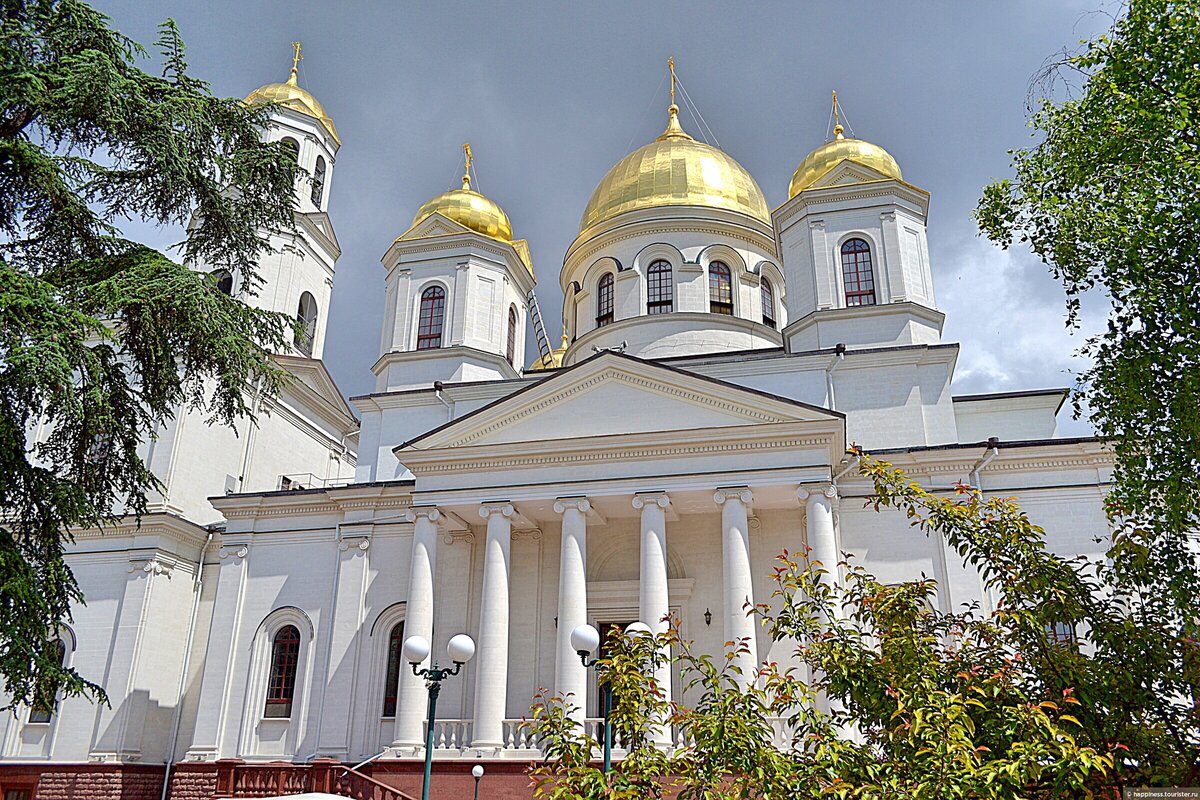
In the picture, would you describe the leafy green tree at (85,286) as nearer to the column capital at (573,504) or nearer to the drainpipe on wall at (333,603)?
the column capital at (573,504)

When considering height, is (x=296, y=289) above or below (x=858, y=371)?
above

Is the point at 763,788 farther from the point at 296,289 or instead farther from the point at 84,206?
the point at 296,289

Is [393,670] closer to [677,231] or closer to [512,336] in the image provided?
[512,336]

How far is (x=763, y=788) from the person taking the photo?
20.2 ft

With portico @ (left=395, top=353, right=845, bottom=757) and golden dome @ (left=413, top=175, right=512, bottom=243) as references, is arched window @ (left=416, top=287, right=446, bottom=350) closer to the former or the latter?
golden dome @ (left=413, top=175, right=512, bottom=243)

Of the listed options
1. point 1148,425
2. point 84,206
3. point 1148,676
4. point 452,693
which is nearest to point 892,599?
point 1148,676

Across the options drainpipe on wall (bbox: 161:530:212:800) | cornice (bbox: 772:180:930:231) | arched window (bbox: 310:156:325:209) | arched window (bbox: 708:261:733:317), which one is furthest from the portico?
arched window (bbox: 310:156:325:209)

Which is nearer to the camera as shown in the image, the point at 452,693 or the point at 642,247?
the point at 452,693

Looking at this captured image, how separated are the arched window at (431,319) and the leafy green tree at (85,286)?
1205 centimetres

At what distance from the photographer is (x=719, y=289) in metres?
29.0

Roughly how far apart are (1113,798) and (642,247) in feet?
81.1

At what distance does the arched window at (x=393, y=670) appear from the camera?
2191 cm

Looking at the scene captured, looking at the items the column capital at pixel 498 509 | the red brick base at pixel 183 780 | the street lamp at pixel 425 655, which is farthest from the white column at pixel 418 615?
the street lamp at pixel 425 655

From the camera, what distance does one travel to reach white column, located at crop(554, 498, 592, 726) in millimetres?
18812
